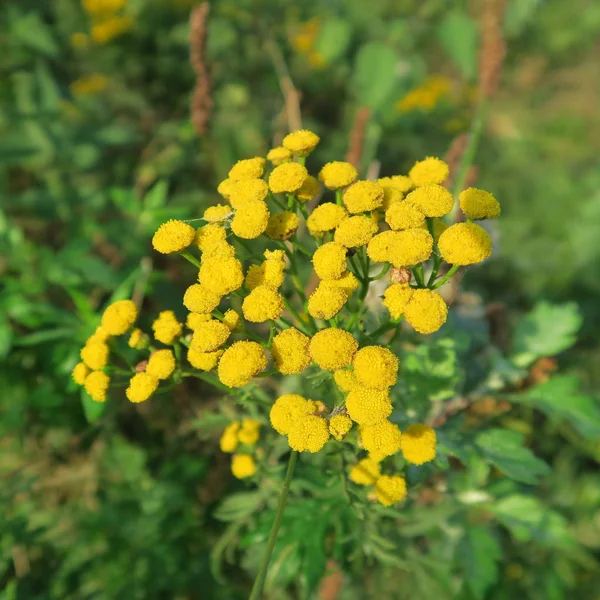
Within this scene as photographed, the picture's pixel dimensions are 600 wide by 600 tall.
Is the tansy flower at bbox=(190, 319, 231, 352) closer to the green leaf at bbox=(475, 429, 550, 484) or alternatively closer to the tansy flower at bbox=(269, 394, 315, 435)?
the tansy flower at bbox=(269, 394, 315, 435)

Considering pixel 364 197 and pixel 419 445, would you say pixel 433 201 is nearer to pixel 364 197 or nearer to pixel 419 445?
pixel 364 197

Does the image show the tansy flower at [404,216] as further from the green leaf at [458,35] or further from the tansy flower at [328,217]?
the green leaf at [458,35]

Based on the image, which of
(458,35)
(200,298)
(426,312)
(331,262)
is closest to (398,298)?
(426,312)

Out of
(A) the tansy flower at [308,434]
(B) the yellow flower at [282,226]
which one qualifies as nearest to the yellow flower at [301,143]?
(B) the yellow flower at [282,226]

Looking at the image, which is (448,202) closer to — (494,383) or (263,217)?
(263,217)

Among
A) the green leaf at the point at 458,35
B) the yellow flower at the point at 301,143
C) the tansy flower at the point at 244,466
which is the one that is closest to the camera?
the yellow flower at the point at 301,143

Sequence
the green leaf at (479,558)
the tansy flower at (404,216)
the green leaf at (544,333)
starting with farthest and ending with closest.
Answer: the green leaf at (544,333) → the green leaf at (479,558) → the tansy flower at (404,216)
